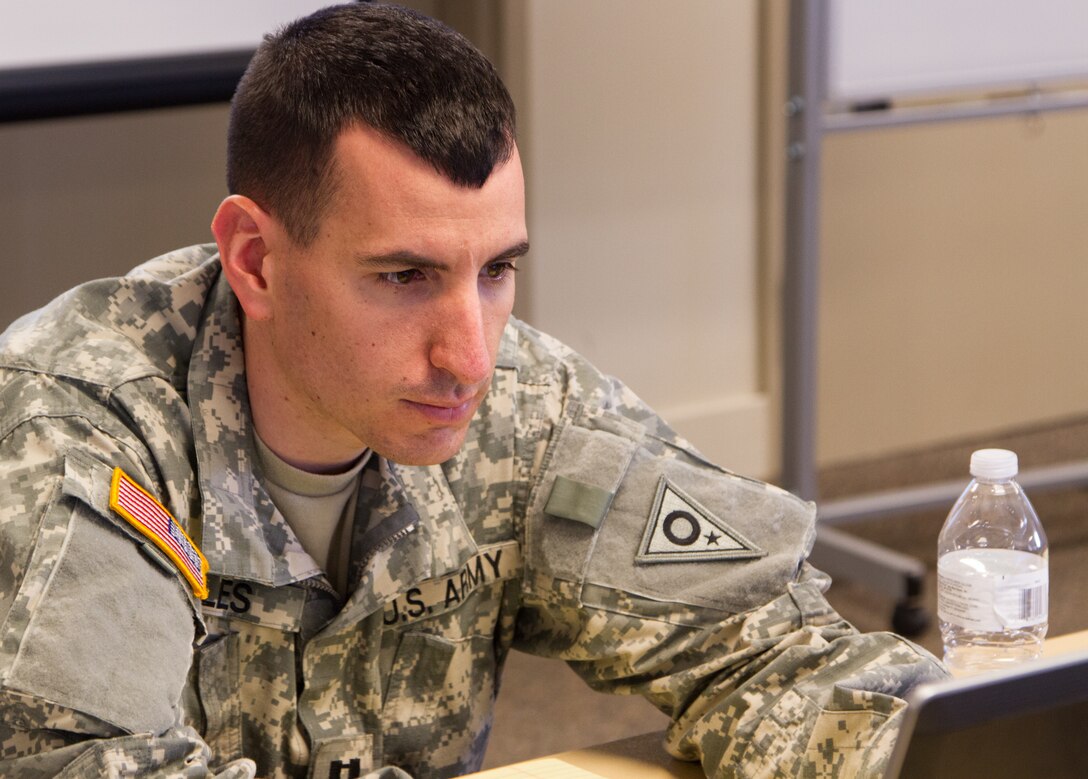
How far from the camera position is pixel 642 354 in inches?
133

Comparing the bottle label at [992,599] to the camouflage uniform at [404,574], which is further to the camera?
the bottle label at [992,599]

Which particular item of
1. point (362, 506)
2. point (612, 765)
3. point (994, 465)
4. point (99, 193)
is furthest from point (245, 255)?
point (99, 193)

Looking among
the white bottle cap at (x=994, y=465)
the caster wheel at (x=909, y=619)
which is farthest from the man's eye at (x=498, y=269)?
the caster wheel at (x=909, y=619)

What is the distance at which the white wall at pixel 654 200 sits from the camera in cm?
313

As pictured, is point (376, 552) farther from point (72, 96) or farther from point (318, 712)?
point (72, 96)

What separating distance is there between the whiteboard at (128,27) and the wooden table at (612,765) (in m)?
1.46

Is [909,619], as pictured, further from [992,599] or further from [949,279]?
[992,599]

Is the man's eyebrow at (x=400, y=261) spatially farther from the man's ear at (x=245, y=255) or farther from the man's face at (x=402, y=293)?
the man's ear at (x=245, y=255)

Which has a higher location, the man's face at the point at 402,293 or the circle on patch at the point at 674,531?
the man's face at the point at 402,293

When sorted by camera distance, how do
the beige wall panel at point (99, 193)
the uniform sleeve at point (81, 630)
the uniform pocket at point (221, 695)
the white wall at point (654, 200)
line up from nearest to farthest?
the uniform sleeve at point (81, 630), the uniform pocket at point (221, 695), the beige wall panel at point (99, 193), the white wall at point (654, 200)

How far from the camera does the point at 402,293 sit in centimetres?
109

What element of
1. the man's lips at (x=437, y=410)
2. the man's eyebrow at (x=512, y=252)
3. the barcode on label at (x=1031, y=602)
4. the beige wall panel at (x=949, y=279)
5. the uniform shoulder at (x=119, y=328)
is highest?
the man's eyebrow at (x=512, y=252)

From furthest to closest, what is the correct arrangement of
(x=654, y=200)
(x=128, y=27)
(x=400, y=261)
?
(x=654, y=200)
(x=128, y=27)
(x=400, y=261)

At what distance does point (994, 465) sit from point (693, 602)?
292mm
